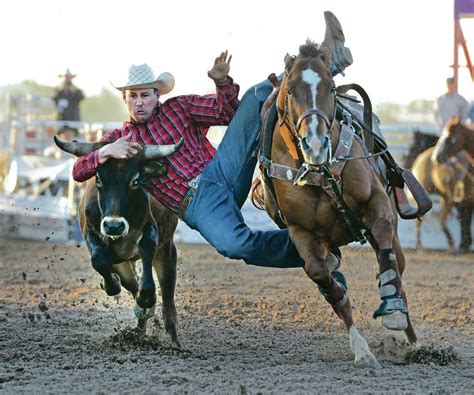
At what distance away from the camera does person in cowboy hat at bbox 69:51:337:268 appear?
5535mm

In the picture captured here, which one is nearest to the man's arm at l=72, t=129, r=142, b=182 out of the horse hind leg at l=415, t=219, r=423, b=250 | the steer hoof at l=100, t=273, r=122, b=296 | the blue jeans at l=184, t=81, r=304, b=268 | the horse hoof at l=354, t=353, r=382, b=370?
the blue jeans at l=184, t=81, r=304, b=268

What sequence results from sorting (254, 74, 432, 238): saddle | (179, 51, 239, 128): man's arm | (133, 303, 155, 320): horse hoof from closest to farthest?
(254, 74, 432, 238): saddle, (179, 51, 239, 128): man's arm, (133, 303, 155, 320): horse hoof

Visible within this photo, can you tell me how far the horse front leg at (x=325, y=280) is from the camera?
5223 millimetres

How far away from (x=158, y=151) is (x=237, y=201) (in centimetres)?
53

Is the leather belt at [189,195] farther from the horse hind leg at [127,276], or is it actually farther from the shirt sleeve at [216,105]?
the horse hind leg at [127,276]

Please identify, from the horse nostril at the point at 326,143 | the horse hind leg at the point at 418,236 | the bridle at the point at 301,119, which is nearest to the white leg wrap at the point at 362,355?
the bridle at the point at 301,119

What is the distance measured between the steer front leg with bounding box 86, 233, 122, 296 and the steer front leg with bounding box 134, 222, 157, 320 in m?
0.21

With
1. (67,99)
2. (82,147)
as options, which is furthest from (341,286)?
(67,99)

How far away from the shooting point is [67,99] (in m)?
16.0

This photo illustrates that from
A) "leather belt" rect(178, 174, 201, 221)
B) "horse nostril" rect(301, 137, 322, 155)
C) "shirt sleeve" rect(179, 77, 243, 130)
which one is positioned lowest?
"leather belt" rect(178, 174, 201, 221)

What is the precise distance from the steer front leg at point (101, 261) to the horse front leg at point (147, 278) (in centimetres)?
21

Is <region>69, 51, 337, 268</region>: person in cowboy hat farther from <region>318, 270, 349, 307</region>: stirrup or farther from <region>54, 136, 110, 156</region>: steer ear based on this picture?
<region>318, 270, 349, 307</region>: stirrup

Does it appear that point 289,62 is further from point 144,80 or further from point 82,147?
point 82,147

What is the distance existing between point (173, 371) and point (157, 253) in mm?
1540
